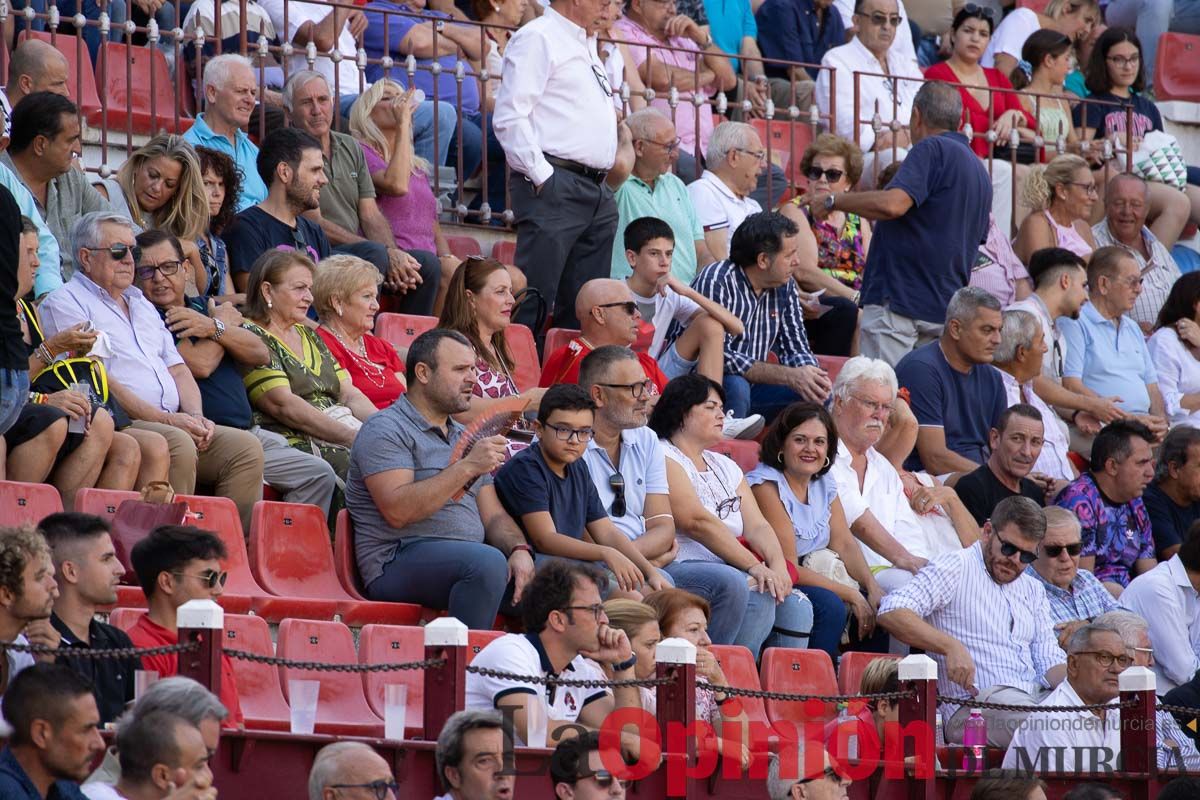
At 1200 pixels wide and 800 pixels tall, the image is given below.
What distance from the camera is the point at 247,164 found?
9.94m

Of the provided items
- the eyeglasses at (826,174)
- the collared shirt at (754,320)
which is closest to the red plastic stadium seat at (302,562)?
the collared shirt at (754,320)

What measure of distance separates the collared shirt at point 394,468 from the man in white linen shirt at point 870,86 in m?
5.42

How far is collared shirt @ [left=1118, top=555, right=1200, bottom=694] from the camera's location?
898 cm

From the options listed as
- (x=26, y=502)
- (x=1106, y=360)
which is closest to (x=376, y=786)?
(x=26, y=502)

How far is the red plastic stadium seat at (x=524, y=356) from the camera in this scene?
972 cm

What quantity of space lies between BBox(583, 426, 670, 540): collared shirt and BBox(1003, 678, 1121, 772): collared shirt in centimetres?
162

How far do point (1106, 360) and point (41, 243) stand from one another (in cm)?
579

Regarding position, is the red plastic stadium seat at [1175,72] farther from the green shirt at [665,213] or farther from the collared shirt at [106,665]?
the collared shirt at [106,665]

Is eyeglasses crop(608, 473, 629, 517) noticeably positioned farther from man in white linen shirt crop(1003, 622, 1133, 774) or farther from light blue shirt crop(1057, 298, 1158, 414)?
light blue shirt crop(1057, 298, 1158, 414)

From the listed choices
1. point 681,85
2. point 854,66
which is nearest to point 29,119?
point 681,85

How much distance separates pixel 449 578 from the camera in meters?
7.52

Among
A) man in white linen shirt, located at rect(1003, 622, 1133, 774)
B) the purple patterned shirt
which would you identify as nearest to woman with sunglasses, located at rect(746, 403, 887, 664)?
man in white linen shirt, located at rect(1003, 622, 1133, 774)

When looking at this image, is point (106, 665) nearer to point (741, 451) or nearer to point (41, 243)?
point (41, 243)

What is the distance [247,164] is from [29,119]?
1.63 m
